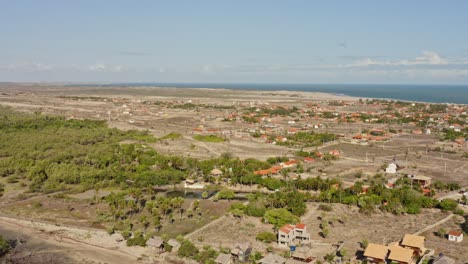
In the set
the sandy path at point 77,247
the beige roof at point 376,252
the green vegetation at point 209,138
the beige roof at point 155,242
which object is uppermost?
the green vegetation at point 209,138

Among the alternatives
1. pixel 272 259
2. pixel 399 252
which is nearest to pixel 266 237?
pixel 272 259

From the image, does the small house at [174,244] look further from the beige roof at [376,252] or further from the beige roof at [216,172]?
the beige roof at [216,172]

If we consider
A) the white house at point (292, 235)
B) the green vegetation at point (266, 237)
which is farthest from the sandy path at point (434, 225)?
the green vegetation at point (266, 237)

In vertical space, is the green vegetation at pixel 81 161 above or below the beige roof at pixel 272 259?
above

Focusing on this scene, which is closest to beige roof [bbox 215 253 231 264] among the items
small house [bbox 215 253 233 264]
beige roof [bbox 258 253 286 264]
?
small house [bbox 215 253 233 264]

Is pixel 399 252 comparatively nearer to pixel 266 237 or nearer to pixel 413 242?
pixel 413 242

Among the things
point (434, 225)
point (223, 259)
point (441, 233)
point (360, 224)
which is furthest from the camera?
point (360, 224)
